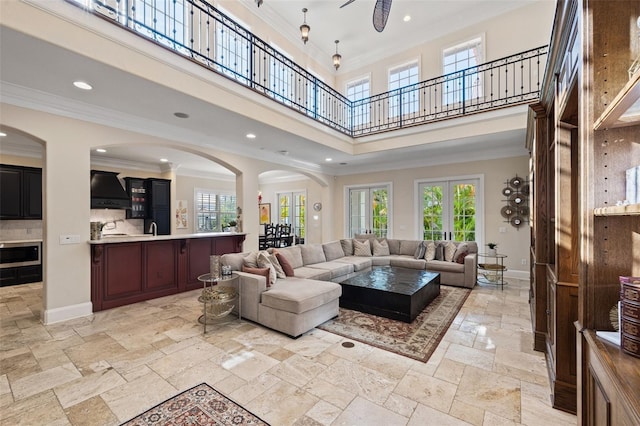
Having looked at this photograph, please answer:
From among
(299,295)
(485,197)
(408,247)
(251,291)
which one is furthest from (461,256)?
(251,291)

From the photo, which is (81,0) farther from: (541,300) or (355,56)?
(355,56)

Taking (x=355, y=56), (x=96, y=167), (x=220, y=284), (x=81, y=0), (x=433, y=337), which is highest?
(x=355, y=56)

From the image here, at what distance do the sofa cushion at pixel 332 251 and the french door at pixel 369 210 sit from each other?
2.33m

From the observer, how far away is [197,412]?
2.02 m

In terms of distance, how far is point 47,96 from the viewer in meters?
3.61

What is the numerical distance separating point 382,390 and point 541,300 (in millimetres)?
1980

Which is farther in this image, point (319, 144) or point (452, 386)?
point (319, 144)

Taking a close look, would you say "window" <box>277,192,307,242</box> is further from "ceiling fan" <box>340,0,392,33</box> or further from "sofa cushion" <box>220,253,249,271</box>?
"ceiling fan" <box>340,0,392,33</box>

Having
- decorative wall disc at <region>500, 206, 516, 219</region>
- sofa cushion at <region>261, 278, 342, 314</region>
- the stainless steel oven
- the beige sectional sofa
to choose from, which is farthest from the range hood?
decorative wall disc at <region>500, 206, 516, 219</region>

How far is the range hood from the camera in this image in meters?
7.15

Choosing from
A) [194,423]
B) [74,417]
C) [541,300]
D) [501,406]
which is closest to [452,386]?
[501,406]

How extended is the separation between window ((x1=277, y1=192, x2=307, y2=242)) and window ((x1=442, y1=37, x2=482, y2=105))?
19.2 ft

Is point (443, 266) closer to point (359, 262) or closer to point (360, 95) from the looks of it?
point (359, 262)

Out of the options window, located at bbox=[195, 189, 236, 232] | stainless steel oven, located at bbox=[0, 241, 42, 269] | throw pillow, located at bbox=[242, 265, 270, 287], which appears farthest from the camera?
window, located at bbox=[195, 189, 236, 232]
